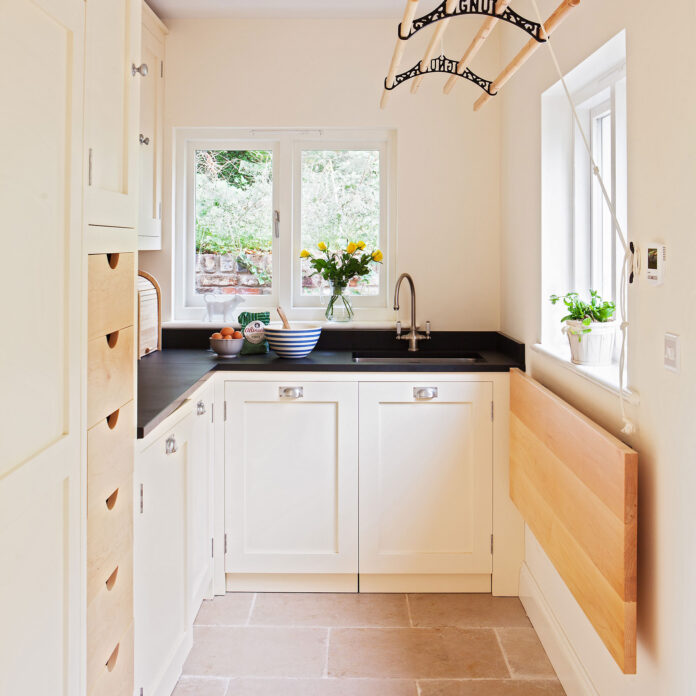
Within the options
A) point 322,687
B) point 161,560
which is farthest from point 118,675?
point 322,687

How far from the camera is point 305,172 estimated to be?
11.9 feet

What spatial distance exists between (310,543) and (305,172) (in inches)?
70.8

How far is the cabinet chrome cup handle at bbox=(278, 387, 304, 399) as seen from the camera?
2932mm

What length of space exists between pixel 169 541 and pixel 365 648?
0.86 m

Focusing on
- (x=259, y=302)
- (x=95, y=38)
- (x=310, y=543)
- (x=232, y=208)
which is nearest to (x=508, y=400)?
(x=310, y=543)

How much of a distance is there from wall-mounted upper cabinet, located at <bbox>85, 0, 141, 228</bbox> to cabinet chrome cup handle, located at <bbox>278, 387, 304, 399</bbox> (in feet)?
4.15

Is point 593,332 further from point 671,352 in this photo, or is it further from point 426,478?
point 426,478

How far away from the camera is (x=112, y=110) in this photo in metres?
1.59

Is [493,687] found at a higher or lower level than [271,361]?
lower

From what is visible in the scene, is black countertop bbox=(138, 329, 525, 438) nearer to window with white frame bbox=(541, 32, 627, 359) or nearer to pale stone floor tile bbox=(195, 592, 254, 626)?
window with white frame bbox=(541, 32, 627, 359)

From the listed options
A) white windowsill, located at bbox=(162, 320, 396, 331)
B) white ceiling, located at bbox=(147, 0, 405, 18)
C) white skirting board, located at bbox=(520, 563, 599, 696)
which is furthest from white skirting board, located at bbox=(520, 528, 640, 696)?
white ceiling, located at bbox=(147, 0, 405, 18)

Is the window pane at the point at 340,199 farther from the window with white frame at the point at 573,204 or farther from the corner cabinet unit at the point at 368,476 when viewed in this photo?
the window with white frame at the point at 573,204

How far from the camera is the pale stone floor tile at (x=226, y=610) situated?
108 inches

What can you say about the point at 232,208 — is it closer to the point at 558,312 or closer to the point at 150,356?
the point at 150,356
